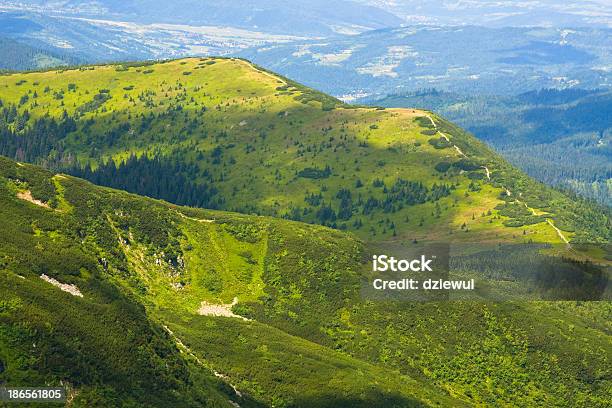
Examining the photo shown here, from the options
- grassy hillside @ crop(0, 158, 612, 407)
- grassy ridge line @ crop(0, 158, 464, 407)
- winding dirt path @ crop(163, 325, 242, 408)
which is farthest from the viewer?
winding dirt path @ crop(163, 325, 242, 408)

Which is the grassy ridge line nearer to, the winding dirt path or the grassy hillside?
the grassy hillside

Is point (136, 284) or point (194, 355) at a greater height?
point (136, 284)

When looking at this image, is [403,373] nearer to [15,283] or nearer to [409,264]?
[409,264]

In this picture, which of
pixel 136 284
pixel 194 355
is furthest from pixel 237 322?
pixel 194 355

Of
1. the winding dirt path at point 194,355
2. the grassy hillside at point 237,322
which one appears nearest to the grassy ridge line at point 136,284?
the grassy hillside at point 237,322

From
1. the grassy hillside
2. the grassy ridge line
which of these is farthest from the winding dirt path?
the grassy ridge line

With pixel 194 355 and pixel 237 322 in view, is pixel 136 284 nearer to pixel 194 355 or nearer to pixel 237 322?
pixel 237 322

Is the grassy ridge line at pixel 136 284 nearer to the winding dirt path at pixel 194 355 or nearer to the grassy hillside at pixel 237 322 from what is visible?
the grassy hillside at pixel 237 322

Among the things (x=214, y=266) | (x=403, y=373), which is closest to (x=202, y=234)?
(x=214, y=266)

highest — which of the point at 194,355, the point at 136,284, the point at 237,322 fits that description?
the point at 136,284

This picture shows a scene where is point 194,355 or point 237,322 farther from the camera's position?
point 237,322
